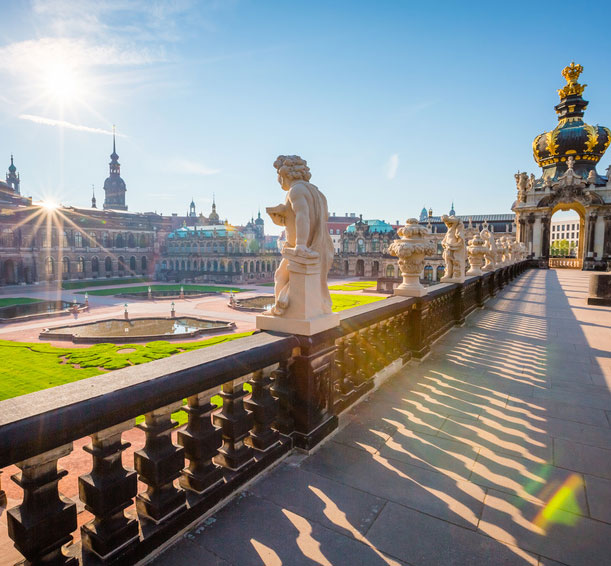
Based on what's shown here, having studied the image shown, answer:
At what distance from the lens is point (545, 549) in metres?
2.60

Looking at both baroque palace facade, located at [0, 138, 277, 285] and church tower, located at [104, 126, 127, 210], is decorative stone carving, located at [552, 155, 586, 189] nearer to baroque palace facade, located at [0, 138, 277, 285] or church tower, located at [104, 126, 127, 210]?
baroque palace facade, located at [0, 138, 277, 285]

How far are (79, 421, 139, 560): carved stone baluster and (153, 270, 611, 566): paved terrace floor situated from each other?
397 millimetres

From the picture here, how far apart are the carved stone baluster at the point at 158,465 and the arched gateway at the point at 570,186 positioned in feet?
143

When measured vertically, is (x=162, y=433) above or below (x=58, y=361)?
above

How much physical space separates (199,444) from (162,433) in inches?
15.1

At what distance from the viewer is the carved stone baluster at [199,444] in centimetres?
279

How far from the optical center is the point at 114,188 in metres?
95.1

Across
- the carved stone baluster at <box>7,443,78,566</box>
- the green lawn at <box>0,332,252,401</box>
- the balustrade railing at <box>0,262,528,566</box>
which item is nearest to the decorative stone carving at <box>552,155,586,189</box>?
the green lawn at <box>0,332,252,401</box>

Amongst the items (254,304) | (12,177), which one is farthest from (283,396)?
(12,177)

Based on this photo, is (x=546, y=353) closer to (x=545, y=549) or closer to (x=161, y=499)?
(x=545, y=549)

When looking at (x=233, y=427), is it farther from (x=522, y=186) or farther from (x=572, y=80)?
(x=572, y=80)

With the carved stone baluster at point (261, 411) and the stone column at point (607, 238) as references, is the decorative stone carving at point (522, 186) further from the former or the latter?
the carved stone baluster at point (261, 411)

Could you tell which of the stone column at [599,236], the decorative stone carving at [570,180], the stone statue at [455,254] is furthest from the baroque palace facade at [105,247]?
the stone statue at [455,254]

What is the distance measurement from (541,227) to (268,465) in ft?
154
